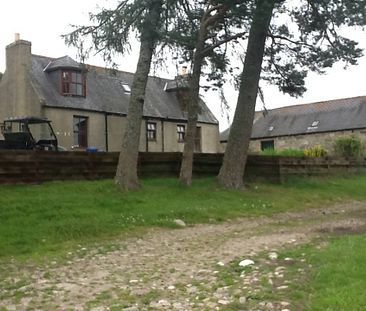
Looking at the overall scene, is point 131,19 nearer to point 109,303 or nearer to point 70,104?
point 109,303

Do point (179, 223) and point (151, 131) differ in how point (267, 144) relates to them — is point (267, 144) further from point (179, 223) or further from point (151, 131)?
point (179, 223)

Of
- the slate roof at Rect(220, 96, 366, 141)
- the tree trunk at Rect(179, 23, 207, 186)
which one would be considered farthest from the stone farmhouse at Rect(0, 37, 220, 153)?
the slate roof at Rect(220, 96, 366, 141)

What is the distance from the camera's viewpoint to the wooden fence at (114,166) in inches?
625

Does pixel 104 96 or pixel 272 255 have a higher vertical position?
pixel 104 96

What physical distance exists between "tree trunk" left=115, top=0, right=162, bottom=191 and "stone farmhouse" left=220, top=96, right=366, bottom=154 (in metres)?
28.4

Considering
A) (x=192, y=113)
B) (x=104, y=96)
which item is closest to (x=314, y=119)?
(x=104, y=96)

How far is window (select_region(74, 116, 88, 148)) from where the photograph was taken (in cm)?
3183

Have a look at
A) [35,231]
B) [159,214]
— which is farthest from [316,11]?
[35,231]

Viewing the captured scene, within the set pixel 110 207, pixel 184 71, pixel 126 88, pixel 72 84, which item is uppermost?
pixel 126 88

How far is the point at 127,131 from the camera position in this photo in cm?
1653

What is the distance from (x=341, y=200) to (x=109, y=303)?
14251mm

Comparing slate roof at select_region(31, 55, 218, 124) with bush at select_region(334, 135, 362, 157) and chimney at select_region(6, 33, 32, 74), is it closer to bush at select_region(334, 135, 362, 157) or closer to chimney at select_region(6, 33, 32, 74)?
chimney at select_region(6, 33, 32, 74)

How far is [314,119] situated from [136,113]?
3394cm

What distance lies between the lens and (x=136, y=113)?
54.5ft
